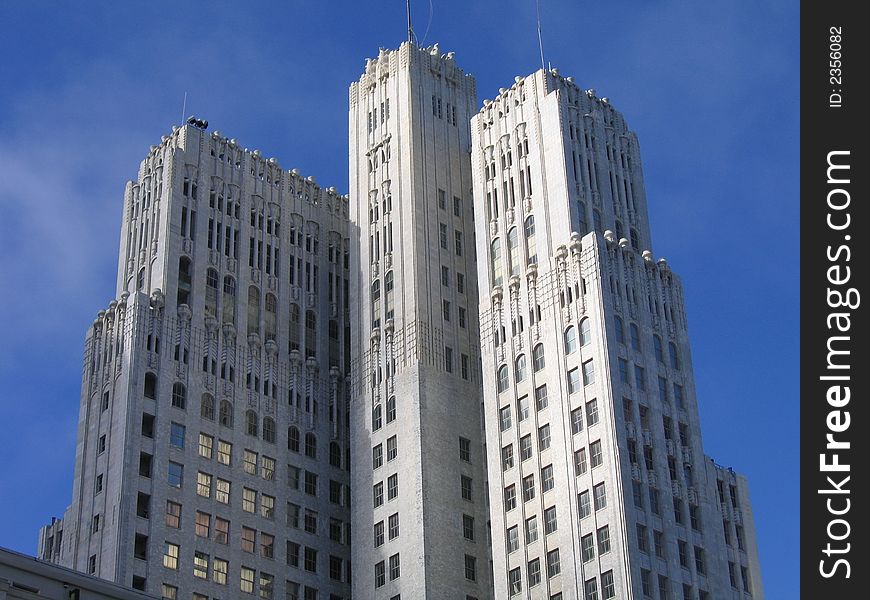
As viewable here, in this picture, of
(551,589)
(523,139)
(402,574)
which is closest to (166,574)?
(402,574)

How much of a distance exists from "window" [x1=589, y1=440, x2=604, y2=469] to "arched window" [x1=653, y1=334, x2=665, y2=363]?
1123cm

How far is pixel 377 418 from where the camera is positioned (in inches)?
5079

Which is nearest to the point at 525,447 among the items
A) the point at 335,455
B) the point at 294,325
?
the point at 335,455

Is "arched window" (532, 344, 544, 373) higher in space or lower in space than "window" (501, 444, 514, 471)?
higher

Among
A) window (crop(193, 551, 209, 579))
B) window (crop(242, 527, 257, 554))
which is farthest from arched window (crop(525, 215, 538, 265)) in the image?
window (crop(193, 551, 209, 579))

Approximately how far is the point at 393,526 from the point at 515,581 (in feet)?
46.5

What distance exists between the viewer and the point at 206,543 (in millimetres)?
121000

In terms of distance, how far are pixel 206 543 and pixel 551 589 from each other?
2983cm

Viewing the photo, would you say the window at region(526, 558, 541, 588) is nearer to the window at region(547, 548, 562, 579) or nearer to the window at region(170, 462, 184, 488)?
the window at region(547, 548, 562, 579)

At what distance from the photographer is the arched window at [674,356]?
393 feet

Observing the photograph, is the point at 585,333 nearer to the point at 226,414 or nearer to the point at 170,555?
the point at 226,414

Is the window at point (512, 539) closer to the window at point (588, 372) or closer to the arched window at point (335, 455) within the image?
the window at point (588, 372)

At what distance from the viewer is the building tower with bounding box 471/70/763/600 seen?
108062mm

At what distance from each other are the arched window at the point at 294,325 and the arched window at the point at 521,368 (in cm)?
2732
